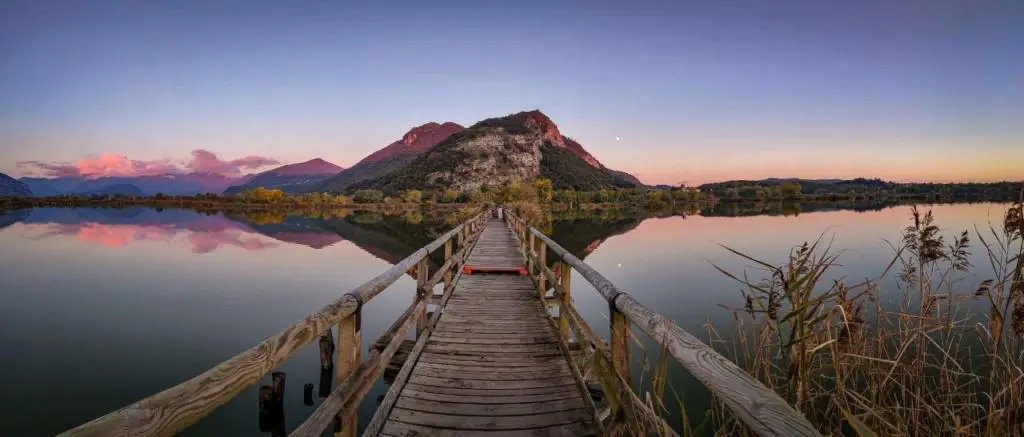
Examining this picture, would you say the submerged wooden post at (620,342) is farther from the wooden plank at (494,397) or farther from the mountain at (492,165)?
the mountain at (492,165)

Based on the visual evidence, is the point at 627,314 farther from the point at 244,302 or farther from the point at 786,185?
the point at 786,185

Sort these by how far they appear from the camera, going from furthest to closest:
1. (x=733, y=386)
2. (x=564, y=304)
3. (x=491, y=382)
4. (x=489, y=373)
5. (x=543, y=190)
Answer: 1. (x=543, y=190)
2. (x=564, y=304)
3. (x=489, y=373)
4. (x=491, y=382)
5. (x=733, y=386)

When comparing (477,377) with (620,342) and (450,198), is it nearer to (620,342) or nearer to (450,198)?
(620,342)

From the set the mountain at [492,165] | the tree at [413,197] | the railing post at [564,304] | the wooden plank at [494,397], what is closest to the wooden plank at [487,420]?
the wooden plank at [494,397]

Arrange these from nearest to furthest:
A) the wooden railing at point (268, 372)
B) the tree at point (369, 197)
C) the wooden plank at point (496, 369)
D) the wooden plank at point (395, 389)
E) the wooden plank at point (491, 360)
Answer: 1. the wooden railing at point (268, 372)
2. the wooden plank at point (395, 389)
3. the wooden plank at point (496, 369)
4. the wooden plank at point (491, 360)
5. the tree at point (369, 197)

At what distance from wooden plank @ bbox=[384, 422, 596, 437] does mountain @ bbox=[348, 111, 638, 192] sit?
110m

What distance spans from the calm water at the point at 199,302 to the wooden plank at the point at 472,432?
9.36 feet

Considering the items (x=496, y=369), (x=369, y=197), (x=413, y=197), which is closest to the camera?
(x=496, y=369)

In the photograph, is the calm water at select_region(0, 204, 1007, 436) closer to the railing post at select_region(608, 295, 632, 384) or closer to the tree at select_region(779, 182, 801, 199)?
the railing post at select_region(608, 295, 632, 384)

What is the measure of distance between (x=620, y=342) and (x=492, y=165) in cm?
13046

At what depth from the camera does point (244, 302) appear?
14.4 m

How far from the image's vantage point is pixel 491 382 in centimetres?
385

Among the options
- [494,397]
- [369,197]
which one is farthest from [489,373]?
[369,197]

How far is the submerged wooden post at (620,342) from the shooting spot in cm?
245
